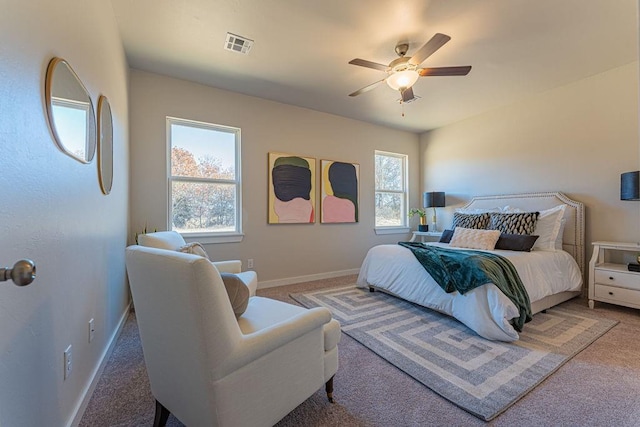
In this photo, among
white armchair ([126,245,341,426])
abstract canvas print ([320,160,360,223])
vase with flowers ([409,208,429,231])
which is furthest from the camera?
vase with flowers ([409,208,429,231])

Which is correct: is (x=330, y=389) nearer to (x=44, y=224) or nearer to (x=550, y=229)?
(x=44, y=224)

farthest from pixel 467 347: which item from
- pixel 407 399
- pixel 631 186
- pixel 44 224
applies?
pixel 44 224

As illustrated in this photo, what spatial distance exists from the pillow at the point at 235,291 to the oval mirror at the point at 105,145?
129 centimetres

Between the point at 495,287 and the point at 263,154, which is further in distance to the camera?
the point at 263,154

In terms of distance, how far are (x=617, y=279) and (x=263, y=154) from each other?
14.2ft

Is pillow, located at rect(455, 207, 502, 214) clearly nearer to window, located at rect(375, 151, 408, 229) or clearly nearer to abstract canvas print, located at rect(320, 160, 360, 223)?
window, located at rect(375, 151, 408, 229)

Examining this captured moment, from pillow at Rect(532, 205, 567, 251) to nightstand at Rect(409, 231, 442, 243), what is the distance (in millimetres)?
1495

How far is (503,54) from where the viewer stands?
112 inches

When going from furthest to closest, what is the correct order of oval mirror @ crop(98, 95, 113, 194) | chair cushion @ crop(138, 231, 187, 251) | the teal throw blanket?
1. the teal throw blanket
2. chair cushion @ crop(138, 231, 187, 251)
3. oval mirror @ crop(98, 95, 113, 194)

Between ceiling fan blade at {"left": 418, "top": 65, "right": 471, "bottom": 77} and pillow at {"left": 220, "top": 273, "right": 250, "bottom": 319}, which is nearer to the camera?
pillow at {"left": 220, "top": 273, "right": 250, "bottom": 319}

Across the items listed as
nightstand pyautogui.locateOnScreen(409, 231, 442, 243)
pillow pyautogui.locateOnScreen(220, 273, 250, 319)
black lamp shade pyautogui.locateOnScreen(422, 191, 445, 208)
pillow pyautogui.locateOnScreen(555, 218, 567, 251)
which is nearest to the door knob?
pillow pyautogui.locateOnScreen(220, 273, 250, 319)

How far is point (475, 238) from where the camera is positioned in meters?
3.46

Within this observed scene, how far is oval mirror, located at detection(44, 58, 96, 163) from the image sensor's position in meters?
1.15

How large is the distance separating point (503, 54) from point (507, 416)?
320 cm
